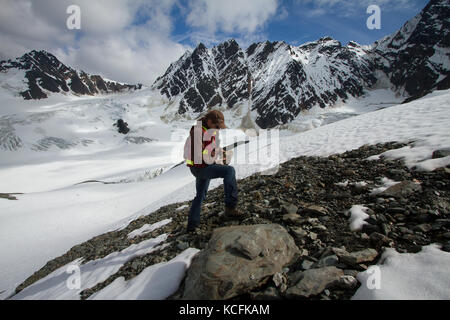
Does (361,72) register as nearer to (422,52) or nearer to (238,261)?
(422,52)

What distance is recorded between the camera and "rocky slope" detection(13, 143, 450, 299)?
8.89ft

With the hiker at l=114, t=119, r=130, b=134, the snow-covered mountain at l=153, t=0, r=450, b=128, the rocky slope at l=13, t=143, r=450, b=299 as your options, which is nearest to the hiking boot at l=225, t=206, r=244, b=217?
the rocky slope at l=13, t=143, r=450, b=299

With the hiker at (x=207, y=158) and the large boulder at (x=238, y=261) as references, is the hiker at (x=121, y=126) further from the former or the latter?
the large boulder at (x=238, y=261)

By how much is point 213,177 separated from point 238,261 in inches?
81.3

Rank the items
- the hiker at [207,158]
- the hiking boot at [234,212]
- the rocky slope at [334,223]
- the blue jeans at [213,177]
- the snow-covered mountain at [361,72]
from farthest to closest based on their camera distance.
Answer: the snow-covered mountain at [361,72] → the hiking boot at [234,212] → the blue jeans at [213,177] → the hiker at [207,158] → the rocky slope at [334,223]

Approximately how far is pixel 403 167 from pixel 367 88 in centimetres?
22320

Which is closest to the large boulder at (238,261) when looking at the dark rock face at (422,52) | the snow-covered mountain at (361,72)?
the snow-covered mountain at (361,72)

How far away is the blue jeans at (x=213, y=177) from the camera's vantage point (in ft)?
15.4

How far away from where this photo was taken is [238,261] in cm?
298

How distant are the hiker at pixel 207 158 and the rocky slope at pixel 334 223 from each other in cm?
46

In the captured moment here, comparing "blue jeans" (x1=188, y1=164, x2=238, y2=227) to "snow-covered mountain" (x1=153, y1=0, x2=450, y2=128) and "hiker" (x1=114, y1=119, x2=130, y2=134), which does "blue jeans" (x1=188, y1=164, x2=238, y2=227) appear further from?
"snow-covered mountain" (x1=153, y1=0, x2=450, y2=128)
